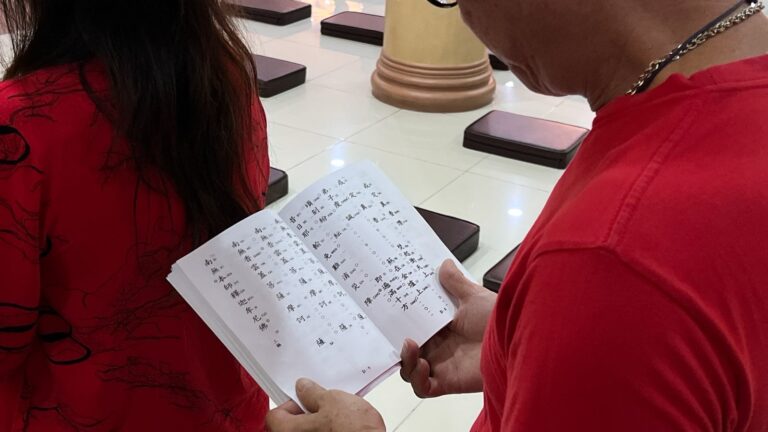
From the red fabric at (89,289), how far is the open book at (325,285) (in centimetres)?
7

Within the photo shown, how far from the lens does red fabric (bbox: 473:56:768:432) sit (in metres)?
0.65

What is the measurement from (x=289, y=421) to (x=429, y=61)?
3.59 m

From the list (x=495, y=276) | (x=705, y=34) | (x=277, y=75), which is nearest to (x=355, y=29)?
(x=277, y=75)

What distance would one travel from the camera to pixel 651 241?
25.6 inches

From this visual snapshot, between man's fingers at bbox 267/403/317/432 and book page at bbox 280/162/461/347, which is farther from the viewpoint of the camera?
book page at bbox 280/162/461/347

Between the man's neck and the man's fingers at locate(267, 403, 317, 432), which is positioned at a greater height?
the man's neck

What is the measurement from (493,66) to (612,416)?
4.77 m

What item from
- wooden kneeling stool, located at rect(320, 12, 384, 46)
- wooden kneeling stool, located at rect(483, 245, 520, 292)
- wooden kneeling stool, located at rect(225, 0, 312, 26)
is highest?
wooden kneeling stool, located at rect(483, 245, 520, 292)

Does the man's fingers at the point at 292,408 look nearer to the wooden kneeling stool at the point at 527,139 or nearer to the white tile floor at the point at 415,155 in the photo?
the white tile floor at the point at 415,155

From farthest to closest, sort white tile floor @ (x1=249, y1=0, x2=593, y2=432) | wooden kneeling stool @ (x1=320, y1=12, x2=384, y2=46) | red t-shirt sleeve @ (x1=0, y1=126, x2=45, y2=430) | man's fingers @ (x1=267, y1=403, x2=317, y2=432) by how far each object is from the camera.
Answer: wooden kneeling stool @ (x1=320, y1=12, x2=384, y2=46) → white tile floor @ (x1=249, y1=0, x2=593, y2=432) → man's fingers @ (x1=267, y1=403, x2=317, y2=432) → red t-shirt sleeve @ (x1=0, y1=126, x2=45, y2=430)

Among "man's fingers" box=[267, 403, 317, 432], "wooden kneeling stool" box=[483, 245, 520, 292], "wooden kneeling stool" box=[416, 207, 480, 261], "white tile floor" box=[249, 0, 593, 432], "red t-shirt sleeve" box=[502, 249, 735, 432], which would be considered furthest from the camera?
"wooden kneeling stool" box=[416, 207, 480, 261]

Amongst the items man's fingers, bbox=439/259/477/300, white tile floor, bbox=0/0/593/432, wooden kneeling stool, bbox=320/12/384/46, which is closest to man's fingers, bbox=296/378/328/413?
man's fingers, bbox=439/259/477/300

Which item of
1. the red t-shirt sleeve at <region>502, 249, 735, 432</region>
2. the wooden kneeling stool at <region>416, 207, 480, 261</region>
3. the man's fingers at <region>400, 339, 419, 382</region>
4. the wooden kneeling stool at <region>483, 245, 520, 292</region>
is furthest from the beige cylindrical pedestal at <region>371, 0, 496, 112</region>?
the red t-shirt sleeve at <region>502, 249, 735, 432</region>

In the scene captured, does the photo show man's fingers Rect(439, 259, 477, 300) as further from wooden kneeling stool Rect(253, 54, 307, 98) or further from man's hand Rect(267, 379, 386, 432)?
wooden kneeling stool Rect(253, 54, 307, 98)
